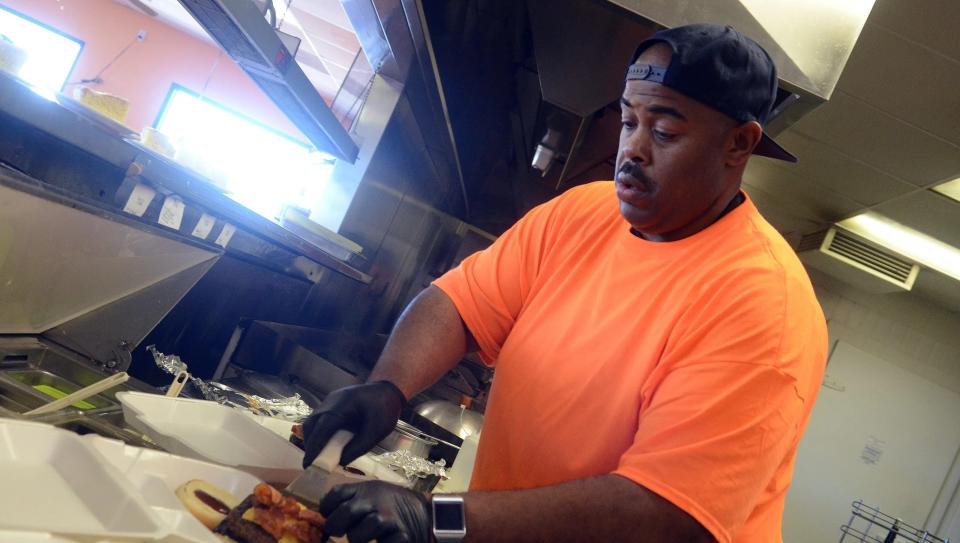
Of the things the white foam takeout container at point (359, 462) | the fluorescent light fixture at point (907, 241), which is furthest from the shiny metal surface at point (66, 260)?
the fluorescent light fixture at point (907, 241)

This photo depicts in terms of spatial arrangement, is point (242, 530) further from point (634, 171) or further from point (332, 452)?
point (634, 171)

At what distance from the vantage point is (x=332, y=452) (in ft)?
3.89

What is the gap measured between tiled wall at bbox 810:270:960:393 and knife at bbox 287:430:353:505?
262 inches

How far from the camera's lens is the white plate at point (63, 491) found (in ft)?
2.41

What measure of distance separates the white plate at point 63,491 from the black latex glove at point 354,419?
0.41 m

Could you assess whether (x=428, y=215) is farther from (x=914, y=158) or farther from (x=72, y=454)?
(x=72, y=454)

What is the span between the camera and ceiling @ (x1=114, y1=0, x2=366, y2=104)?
4.84 meters

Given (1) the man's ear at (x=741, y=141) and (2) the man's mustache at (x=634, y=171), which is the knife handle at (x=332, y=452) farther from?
(1) the man's ear at (x=741, y=141)

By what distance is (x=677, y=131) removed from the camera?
126cm

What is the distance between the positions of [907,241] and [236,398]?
16.4 ft

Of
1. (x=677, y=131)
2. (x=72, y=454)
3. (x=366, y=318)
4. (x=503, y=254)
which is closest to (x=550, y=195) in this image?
(x=366, y=318)

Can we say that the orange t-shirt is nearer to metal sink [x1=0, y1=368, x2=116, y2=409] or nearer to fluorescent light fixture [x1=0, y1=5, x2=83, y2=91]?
metal sink [x1=0, y1=368, x2=116, y2=409]

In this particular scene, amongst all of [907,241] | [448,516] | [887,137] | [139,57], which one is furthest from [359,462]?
[139,57]

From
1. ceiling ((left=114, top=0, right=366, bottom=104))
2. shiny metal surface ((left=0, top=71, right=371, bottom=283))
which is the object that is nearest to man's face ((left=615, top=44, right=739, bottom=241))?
shiny metal surface ((left=0, top=71, right=371, bottom=283))
